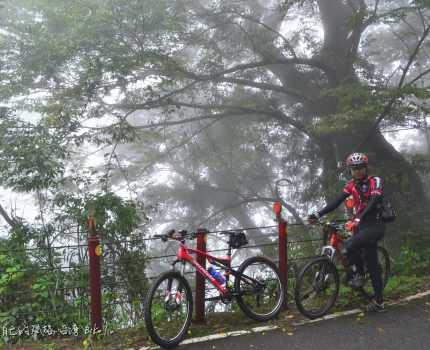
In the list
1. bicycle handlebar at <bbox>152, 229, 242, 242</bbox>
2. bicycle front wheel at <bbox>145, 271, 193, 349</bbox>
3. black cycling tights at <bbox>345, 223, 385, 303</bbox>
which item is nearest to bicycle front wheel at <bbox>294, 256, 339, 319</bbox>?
black cycling tights at <bbox>345, 223, 385, 303</bbox>

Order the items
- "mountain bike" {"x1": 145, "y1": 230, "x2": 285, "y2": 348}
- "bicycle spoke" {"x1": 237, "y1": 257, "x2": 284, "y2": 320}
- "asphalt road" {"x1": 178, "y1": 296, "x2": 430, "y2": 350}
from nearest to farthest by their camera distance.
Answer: "asphalt road" {"x1": 178, "y1": 296, "x2": 430, "y2": 350} < "mountain bike" {"x1": 145, "y1": 230, "x2": 285, "y2": 348} < "bicycle spoke" {"x1": 237, "y1": 257, "x2": 284, "y2": 320}

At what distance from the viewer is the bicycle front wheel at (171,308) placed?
4.41m

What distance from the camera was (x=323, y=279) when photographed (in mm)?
5215

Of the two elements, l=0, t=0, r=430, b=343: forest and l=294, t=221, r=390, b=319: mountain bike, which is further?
l=0, t=0, r=430, b=343: forest

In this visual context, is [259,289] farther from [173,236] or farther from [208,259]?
[173,236]

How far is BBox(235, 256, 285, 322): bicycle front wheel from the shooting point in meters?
5.12

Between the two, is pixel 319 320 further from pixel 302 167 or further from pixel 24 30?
pixel 302 167

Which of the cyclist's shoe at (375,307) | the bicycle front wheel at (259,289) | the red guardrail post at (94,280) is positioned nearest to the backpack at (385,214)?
the cyclist's shoe at (375,307)

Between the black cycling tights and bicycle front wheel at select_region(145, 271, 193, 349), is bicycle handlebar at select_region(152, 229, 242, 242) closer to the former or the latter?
bicycle front wheel at select_region(145, 271, 193, 349)

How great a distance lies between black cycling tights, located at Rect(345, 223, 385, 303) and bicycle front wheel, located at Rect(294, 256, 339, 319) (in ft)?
1.06

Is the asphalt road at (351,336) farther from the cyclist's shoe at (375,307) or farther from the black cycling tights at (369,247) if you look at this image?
the black cycling tights at (369,247)

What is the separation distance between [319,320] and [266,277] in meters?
0.89

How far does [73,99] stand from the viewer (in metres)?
10.2

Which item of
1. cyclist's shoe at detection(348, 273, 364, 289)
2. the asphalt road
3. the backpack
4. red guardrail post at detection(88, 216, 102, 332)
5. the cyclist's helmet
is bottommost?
the asphalt road
